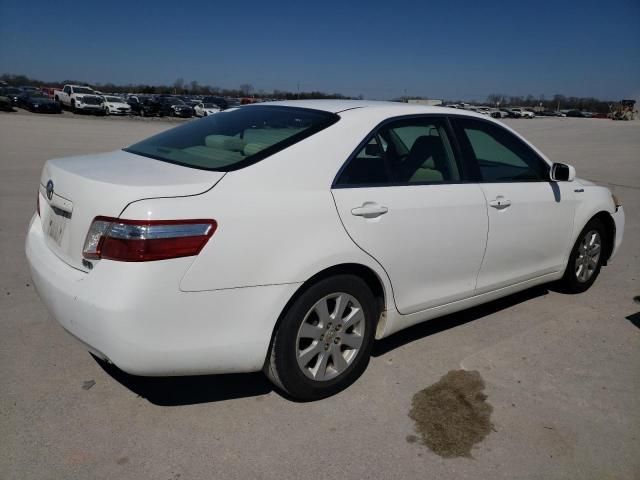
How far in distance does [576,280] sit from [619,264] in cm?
154

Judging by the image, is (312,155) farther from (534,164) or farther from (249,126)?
(534,164)

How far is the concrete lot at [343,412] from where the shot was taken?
Result: 2.52 m

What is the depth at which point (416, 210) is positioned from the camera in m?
3.21

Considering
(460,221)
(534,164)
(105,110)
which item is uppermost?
(534,164)

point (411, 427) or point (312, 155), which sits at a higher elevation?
point (312, 155)

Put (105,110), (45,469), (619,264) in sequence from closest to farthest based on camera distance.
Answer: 1. (45,469)
2. (619,264)
3. (105,110)

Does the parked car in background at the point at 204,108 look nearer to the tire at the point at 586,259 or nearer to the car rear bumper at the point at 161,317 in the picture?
the tire at the point at 586,259

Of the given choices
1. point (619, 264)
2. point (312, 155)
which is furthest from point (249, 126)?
point (619, 264)

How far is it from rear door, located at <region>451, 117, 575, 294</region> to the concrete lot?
487 mm

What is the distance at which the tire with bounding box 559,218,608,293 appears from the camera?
4.66 metres

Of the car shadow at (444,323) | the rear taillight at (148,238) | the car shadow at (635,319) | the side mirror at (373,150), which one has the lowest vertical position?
the car shadow at (444,323)

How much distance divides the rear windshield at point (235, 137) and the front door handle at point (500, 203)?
1.28 meters

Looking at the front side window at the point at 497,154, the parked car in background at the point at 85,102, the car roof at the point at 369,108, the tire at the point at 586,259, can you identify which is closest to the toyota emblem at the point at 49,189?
the car roof at the point at 369,108

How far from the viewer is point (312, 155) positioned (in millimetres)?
2883
